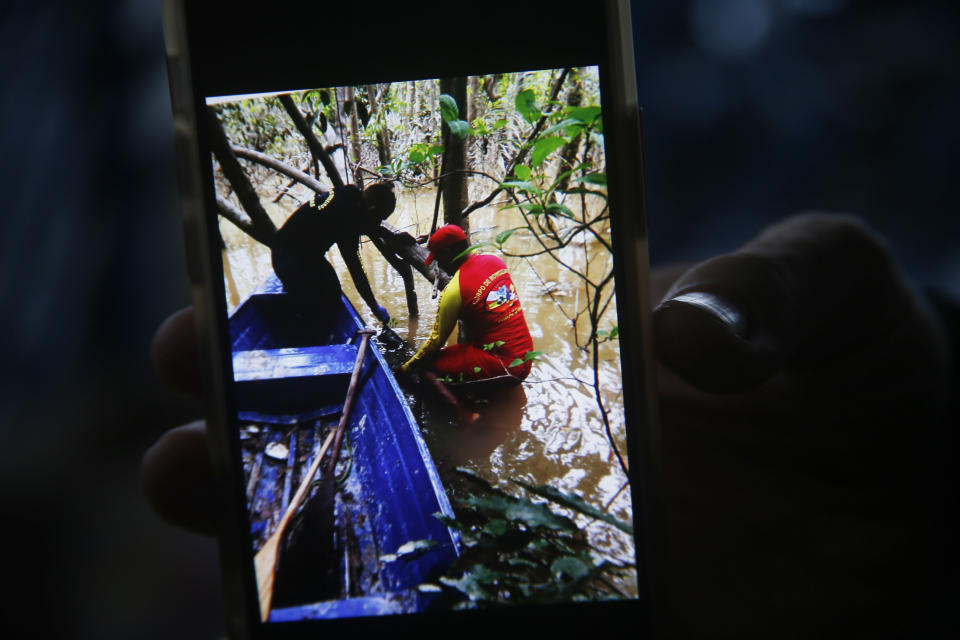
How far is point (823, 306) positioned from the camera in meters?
0.51

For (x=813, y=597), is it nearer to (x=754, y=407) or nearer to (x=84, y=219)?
(x=754, y=407)

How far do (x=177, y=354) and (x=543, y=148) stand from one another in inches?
17.8

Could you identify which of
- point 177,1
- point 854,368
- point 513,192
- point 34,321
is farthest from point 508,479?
point 34,321

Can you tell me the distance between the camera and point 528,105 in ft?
1.41

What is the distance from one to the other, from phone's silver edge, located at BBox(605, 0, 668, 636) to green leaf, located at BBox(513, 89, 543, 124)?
0.22 ft

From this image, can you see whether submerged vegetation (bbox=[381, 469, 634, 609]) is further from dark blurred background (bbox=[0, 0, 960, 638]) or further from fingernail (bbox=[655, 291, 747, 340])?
dark blurred background (bbox=[0, 0, 960, 638])

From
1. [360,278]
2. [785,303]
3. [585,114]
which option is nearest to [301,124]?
[360,278]

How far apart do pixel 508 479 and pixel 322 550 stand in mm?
182

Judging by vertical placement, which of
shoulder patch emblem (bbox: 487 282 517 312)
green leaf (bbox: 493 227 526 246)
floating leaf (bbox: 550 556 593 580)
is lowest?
floating leaf (bbox: 550 556 593 580)

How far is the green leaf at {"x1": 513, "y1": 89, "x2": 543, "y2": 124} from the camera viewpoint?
0.43 metres

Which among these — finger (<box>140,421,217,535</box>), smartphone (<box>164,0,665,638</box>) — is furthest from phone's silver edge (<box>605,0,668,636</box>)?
finger (<box>140,421,217,535</box>)

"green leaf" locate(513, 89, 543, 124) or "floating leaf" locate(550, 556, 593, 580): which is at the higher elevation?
"green leaf" locate(513, 89, 543, 124)

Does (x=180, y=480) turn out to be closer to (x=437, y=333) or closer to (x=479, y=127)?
(x=437, y=333)

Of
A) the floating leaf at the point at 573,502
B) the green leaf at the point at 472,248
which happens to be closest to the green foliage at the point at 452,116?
the green leaf at the point at 472,248
